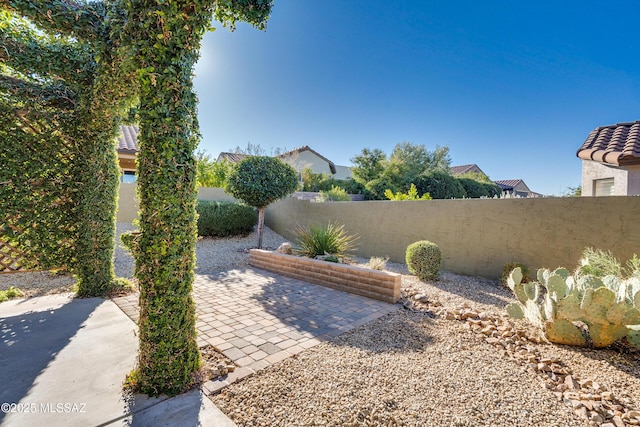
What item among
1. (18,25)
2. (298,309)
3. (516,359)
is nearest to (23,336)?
(298,309)

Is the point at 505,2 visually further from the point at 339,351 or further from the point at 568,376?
the point at 339,351

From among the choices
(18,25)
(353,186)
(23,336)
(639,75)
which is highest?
(639,75)

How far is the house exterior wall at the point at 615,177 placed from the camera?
6.36m

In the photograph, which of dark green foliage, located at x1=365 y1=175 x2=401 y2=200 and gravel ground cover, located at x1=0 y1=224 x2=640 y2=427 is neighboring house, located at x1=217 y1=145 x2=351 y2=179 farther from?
gravel ground cover, located at x1=0 y1=224 x2=640 y2=427

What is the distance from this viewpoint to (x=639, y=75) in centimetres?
718

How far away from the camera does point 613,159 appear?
17.8ft

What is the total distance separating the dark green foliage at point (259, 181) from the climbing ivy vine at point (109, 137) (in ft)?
12.1

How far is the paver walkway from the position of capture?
10.5 ft

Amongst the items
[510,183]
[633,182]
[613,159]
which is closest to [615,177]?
[633,182]

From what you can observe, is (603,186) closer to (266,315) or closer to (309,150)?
(266,315)

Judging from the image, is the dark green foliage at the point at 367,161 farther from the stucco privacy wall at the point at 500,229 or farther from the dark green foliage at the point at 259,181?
the dark green foliage at the point at 259,181

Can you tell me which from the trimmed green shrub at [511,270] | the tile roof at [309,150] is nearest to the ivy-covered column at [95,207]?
the trimmed green shrub at [511,270]

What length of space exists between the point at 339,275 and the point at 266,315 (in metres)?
1.90

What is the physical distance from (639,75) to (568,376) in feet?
28.7
